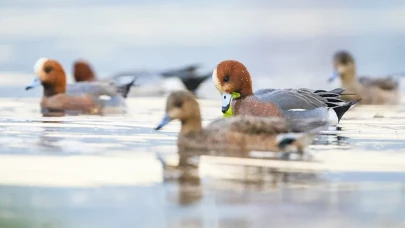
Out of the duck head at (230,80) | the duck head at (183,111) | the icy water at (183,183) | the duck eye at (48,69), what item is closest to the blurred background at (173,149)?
the icy water at (183,183)

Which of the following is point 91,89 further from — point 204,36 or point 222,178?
point 204,36

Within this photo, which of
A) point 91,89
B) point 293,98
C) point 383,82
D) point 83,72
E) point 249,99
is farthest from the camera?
point 83,72

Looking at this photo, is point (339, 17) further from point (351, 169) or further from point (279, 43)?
point (351, 169)

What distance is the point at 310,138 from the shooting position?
8406 mm

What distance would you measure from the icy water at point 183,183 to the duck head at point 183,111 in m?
0.23

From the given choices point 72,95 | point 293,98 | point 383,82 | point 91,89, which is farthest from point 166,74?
point 293,98

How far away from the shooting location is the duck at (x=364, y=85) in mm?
14906

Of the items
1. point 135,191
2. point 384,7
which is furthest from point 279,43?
point 135,191

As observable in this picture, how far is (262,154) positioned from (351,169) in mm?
782

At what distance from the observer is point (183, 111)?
28.2 feet

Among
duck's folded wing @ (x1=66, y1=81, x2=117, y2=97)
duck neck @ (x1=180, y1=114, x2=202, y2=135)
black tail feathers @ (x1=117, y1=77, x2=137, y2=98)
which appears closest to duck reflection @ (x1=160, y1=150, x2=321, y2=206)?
duck neck @ (x1=180, y1=114, x2=202, y2=135)

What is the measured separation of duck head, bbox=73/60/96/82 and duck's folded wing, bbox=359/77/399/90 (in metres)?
3.80

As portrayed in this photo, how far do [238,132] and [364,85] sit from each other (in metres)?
7.52

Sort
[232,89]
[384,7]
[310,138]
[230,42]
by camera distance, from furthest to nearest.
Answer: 1. [384,7]
2. [230,42]
3. [232,89]
4. [310,138]
